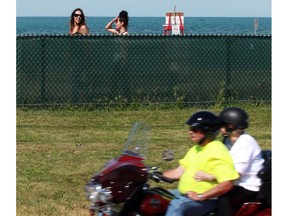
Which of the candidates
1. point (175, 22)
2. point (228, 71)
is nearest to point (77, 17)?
point (228, 71)

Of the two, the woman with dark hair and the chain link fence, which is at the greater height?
the woman with dark hair

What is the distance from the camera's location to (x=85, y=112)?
15750 mm

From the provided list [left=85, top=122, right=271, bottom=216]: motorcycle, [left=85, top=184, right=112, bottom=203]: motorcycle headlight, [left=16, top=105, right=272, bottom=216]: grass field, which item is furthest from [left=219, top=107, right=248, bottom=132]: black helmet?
[left=16, top=105, right=272, bottom=216]: grass field

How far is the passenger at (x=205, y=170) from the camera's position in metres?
6.50

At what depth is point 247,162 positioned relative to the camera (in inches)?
268

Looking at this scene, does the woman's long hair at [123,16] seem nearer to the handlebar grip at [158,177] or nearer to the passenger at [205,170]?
the handlebar grip at [158,177]

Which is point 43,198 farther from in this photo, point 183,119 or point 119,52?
point 119,52

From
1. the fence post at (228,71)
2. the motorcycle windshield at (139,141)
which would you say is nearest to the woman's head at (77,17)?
the fence post at (228,71)

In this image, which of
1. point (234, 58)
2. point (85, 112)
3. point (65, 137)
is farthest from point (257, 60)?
point (65, 137)

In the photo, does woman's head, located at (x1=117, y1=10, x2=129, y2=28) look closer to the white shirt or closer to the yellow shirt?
the white shirt

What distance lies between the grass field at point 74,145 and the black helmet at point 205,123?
2499 millimetres

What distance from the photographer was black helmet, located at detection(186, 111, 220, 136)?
6605mm

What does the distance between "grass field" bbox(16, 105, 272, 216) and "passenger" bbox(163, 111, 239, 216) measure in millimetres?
2358
